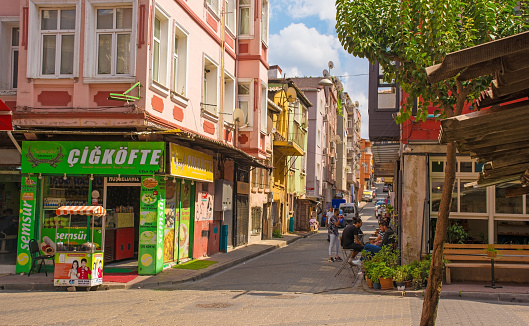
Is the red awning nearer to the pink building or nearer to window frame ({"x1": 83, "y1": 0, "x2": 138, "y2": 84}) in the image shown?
the pink building

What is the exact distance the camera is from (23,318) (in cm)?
996

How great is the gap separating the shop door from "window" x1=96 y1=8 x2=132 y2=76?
11.3 meters

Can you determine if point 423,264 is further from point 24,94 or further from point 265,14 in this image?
point 265,14

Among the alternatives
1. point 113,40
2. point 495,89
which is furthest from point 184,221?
point 495,89

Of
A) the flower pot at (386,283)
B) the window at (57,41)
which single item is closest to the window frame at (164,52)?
the window at (57,41)

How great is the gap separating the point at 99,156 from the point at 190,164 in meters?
3.22

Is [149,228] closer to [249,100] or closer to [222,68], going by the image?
[222,68]

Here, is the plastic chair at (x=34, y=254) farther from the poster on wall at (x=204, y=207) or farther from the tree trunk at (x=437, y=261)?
the tree trunk at (x=437, y=261)

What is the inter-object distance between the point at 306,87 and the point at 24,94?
4181 cm

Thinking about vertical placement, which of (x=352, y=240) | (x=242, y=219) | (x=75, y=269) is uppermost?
(x=242, y=219)

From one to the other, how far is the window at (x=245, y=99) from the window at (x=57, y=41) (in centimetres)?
923

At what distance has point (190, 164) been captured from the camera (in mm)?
17875

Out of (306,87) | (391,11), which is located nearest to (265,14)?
(391,11)

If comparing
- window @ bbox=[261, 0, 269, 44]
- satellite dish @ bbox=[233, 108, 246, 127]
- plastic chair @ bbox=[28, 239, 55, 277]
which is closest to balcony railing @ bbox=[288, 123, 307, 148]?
window @ bbox=[261, 0, 269, 44]
